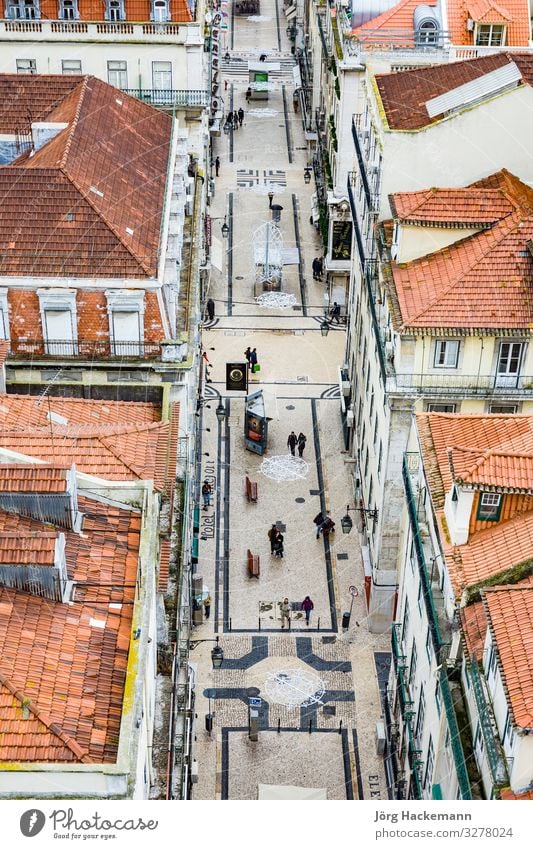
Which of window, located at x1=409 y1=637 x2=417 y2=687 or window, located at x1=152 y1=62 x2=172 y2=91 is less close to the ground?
window, located at x1=152 y1=62 x2=172 y2=91

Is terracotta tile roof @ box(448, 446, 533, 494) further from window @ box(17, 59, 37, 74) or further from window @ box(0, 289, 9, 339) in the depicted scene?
window @ box(17, 59, 37, 74)

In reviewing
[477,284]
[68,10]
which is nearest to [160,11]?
[68,10]

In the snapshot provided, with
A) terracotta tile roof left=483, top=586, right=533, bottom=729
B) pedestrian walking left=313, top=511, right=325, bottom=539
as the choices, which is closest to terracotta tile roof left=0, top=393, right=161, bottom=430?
terracotta tile roof left=483, top=586, right=533, bottom=729

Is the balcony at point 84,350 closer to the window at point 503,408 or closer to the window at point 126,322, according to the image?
the window at point 126,322

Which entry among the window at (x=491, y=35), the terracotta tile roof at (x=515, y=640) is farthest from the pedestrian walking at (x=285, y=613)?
the window at (x=491, y=35)

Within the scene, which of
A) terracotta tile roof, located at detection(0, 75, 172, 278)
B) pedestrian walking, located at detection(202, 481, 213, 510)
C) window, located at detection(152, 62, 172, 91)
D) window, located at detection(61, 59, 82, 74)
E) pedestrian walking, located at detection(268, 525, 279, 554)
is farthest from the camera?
window, located at detection(61, 59, 82, 74)

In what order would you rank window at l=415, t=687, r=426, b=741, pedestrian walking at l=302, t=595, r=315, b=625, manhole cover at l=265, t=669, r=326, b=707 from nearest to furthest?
window at l=415, t=687, r=426, b=741, manhole cover at l=265, t=669, r=326, b=707, pedestrian walking at l=302, t=595, r=315, b=625

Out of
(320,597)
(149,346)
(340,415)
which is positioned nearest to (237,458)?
(340,415)
